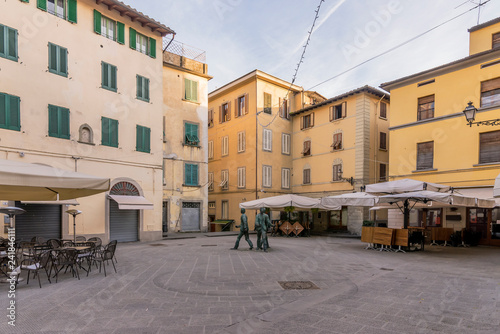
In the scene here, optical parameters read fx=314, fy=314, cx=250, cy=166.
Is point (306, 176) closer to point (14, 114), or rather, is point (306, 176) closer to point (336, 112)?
point (336, 112)

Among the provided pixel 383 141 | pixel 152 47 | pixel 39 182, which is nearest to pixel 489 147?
pixel 383 141

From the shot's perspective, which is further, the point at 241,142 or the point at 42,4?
the point at 241,142

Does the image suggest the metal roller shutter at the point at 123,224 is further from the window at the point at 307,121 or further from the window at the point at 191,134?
the window at the point at 307,121

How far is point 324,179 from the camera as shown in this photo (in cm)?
2411

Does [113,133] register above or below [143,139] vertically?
above

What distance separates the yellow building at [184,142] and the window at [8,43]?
29.7ft

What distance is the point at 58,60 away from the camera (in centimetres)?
1333

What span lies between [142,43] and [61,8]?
390 centimetres

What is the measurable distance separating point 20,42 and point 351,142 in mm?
19348

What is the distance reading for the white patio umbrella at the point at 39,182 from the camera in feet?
16.8

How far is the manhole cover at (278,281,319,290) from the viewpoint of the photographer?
6266mm

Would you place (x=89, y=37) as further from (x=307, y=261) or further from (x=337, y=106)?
(x=337, y=106)

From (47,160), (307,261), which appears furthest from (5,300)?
(47,160)

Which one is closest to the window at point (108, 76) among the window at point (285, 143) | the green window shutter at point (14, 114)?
the green window shutter at point (14, 114)
